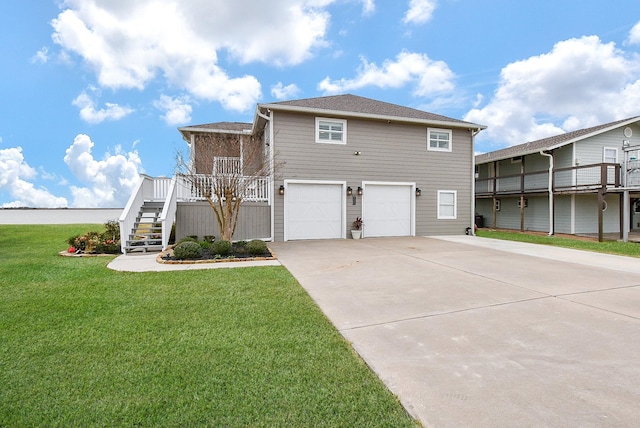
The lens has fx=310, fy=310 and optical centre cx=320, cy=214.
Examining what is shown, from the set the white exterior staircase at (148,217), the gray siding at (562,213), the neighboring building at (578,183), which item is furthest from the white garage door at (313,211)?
the gray siding at (562,213)

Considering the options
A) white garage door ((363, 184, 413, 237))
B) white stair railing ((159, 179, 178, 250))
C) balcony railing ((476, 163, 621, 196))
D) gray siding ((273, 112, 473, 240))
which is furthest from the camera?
balcony railing ((476, 163, 621, 196))

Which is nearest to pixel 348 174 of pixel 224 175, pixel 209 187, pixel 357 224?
pixel 357 224

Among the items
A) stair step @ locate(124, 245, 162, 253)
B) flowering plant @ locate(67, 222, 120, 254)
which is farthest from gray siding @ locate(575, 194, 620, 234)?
flowering plant @ locate(67, 222, 120, 254)

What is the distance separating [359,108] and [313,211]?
451 centimetres

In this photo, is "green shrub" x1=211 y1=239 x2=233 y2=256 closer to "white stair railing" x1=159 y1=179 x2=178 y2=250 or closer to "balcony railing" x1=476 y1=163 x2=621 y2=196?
"white stair railing" x1=159 y1=179 x2=178 y2=250

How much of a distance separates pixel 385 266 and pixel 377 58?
1270cm

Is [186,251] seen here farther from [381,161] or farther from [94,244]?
[381,161]

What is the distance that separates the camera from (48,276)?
560 centimetres

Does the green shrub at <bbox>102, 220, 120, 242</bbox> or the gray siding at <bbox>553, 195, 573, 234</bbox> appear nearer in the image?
the green shrub at <bbox>102, 220, 120, 242</bbox>

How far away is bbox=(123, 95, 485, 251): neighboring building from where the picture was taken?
1113 cm

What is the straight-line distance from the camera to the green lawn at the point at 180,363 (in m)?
1.88

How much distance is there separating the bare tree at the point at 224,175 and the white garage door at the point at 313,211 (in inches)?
45.3

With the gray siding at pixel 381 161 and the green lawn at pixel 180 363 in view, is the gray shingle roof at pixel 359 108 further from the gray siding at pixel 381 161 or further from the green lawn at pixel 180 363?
Result: the green lawn at pixel 180 363

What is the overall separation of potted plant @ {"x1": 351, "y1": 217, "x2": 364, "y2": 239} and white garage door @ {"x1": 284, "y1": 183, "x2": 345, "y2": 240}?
398 mm
